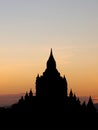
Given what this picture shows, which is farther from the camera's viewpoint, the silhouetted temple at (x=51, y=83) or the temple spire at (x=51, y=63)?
the temple spire at (x=51, y=63)

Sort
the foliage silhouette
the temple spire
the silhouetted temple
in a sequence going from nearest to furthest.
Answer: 1. the foliage silhouette
2. the silhouetted temple
3. the temple spire

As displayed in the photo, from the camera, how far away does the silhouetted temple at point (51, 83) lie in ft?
391

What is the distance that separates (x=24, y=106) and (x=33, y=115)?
5006 millimetres

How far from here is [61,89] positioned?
120m

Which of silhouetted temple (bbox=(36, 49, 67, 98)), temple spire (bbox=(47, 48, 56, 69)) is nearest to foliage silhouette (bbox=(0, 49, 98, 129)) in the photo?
silhouetted temple (bbox=(36, 49, 67, 98))

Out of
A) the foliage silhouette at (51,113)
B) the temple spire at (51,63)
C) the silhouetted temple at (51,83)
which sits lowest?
the foliage silhouette at (51,113)

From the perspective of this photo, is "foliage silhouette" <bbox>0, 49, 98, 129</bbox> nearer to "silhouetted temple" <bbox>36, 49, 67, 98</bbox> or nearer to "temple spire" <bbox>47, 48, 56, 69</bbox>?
"silhouetted temple" <bbox>36, 49, 67, 98</bbox>

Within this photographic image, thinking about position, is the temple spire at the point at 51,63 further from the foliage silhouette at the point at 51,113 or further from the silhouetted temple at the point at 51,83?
the foliage silhouette at the point at 51,113

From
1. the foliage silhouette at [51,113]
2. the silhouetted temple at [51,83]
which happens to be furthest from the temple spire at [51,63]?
the foliage silhouette at [51,113]

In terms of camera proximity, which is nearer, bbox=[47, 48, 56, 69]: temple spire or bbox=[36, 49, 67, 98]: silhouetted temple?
bbox=[36, 49, 67, 98]: silhouetted temple

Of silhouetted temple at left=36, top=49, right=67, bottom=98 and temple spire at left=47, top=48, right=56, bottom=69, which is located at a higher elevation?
temple spire at left=47, top=48, right=56, bottom=69

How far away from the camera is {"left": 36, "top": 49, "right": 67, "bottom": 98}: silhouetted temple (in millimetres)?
119250

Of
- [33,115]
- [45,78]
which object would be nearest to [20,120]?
[33,115]

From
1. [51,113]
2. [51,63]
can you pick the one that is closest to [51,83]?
[51,63]
